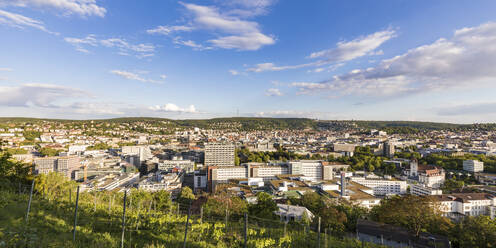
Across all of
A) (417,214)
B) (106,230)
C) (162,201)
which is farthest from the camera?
(162,201)

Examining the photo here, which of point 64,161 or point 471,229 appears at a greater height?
point 471,229

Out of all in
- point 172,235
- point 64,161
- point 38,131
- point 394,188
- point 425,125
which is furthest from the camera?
point 425,125

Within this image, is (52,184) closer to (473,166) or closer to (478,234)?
(478,234)

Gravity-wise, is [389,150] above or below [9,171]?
below

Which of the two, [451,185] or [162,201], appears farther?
[451,185]

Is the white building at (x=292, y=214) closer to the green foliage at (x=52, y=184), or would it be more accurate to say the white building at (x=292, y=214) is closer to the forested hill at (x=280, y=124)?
the green foliage at (x=52, y=184)

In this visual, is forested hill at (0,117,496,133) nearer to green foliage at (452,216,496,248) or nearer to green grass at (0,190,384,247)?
green foliage at (452,216,496,248)

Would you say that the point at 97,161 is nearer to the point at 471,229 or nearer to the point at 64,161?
the point at 64,161

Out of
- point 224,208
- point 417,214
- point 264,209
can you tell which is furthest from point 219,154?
point 417,214

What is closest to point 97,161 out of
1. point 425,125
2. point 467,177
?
point 467,177
